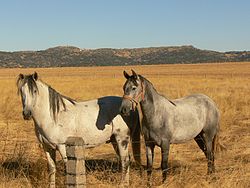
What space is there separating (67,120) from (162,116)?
64.9 inches

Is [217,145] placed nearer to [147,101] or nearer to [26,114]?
[147,101]

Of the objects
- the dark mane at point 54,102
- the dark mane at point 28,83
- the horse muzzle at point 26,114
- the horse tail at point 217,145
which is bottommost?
the horse tail at point 217,145

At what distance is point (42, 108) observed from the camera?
654cm

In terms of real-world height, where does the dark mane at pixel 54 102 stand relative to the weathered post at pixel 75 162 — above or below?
above

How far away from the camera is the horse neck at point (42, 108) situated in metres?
6.48

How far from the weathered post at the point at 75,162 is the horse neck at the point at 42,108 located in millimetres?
1742

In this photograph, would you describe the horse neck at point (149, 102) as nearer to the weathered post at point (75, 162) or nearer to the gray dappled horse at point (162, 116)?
the gray dappled horse at point (162, 116)

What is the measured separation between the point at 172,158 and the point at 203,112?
74.3 inches

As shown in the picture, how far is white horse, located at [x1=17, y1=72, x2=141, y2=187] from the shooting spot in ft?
20.7

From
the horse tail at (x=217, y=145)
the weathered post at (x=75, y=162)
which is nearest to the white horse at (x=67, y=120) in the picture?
the weathered post at (x=75, y=162)

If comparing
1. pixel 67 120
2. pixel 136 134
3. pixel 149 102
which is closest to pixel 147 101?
pixel 149 102

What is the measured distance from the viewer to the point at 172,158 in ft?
30.5

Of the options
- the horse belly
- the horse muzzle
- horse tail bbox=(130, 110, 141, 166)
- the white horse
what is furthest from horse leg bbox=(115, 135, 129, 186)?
the horse muzzle

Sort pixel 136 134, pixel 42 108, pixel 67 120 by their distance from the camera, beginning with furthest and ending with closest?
pixel 136 134 < pixel 67 120 < pixel 42 108
